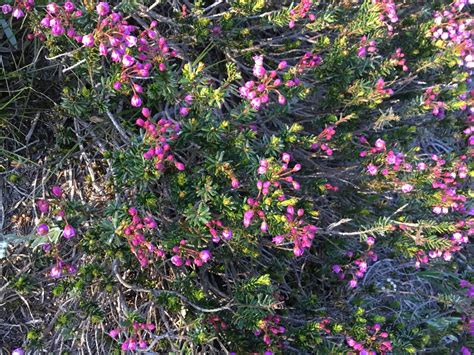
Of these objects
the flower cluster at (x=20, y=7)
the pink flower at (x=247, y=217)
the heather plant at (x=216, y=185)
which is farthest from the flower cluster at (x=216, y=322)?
the flower cluster at (x=20, y=7)

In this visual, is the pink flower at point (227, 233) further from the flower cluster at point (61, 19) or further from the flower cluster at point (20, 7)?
the flower cluster at point (20, 7)

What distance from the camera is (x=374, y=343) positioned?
2.58m

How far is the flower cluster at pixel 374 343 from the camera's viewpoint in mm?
2523

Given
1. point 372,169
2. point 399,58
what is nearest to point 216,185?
point 372,169

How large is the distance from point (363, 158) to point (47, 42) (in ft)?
6.68

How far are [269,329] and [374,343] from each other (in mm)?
636

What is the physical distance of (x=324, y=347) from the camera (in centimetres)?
257

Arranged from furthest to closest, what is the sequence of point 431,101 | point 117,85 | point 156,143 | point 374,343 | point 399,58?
point 399,58 < point 431,101 < point 374,343 < point 117,85 < point 156,143

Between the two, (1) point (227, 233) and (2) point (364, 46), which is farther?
(2) point (364, 46)

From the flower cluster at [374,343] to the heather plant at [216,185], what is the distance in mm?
13

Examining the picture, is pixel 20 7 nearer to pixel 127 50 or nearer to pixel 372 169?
pixel 127 50

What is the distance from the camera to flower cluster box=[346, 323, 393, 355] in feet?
8.28

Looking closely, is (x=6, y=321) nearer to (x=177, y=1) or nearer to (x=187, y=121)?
(x=187, y=121)

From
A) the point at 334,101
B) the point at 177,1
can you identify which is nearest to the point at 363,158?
the point at 334,101
